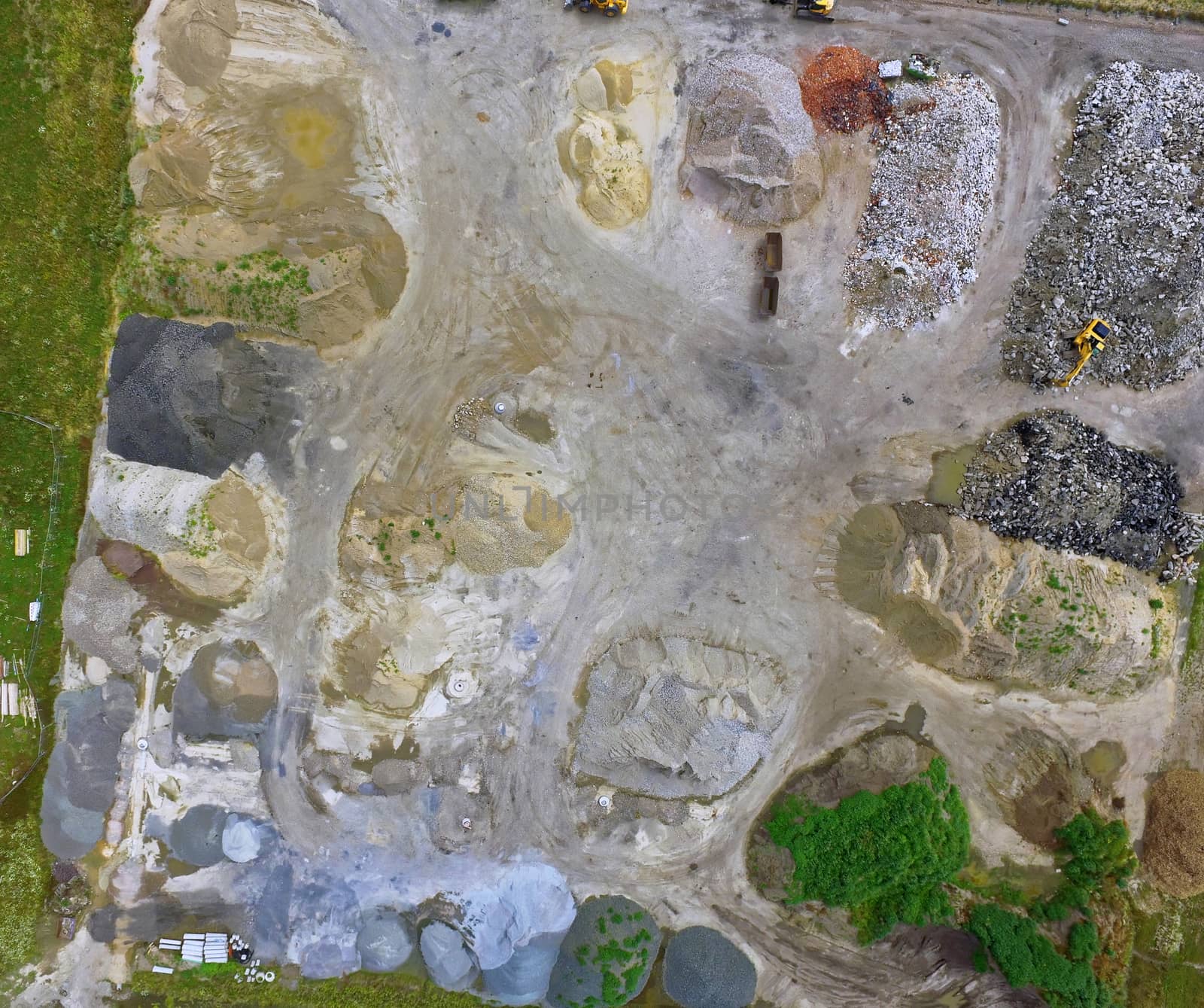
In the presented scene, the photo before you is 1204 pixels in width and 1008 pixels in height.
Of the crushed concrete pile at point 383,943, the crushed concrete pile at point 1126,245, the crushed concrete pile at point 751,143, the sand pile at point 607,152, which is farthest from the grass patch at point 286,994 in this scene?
the crushed concrete pile at point 1126,245

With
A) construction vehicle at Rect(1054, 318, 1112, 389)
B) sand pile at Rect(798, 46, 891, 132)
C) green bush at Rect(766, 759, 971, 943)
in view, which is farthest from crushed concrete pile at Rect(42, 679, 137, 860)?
construction vehicle at Rect(1054, 318, 1112, 389)

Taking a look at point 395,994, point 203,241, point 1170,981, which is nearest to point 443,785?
point 395,994

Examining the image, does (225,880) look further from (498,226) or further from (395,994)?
(498,226)

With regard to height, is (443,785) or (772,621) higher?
(772,621)

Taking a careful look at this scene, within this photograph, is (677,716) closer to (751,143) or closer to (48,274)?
(751,143)

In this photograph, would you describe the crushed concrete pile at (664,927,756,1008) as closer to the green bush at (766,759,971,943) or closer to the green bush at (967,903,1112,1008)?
the green bush at (766,759,971,943)

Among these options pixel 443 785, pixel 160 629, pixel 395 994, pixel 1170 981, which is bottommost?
pixel 395 994

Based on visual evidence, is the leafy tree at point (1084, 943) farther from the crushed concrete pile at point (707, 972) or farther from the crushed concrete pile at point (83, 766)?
the crushed concrete pile at point (83, 766)
